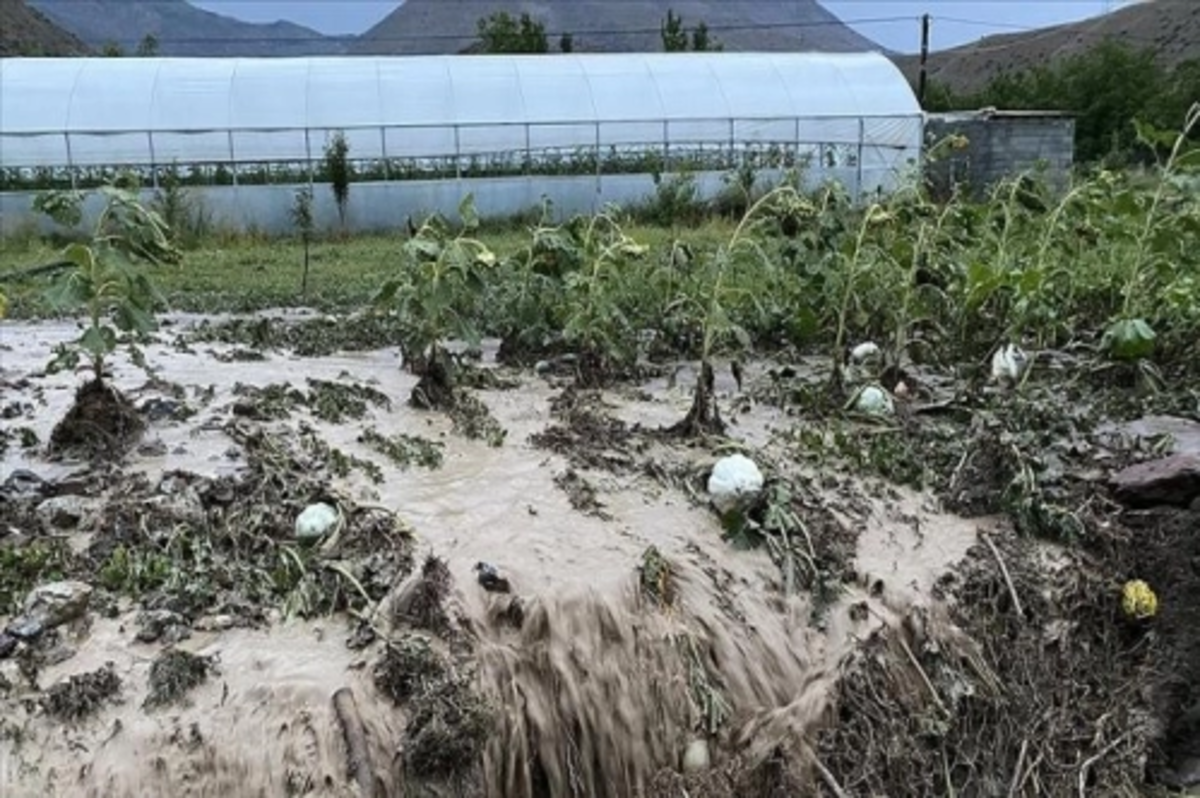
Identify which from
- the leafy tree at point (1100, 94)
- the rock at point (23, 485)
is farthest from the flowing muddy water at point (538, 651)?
the leafy tree at point (1100, 94)

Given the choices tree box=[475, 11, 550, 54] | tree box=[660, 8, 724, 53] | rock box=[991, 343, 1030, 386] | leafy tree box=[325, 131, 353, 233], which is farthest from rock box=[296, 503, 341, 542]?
tree box=[660, 8, 724, 53]

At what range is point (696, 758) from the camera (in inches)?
111

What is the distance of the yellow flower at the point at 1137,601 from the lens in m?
3.49

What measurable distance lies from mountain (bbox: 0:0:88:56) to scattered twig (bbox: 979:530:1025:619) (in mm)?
38711

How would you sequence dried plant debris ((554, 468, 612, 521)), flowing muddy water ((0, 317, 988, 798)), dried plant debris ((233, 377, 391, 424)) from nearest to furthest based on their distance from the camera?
flowing muddy water ((0, 317, 988, 798)) → dried plant debris ((554, 468, 612, 521)) → dried plant debris ((233, 377, 391, 424))

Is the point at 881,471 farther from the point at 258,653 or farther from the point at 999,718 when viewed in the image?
the point at 258,653

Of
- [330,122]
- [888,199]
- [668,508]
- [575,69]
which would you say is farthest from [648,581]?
[575,69]

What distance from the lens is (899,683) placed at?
3074mm

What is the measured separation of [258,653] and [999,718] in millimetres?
2029

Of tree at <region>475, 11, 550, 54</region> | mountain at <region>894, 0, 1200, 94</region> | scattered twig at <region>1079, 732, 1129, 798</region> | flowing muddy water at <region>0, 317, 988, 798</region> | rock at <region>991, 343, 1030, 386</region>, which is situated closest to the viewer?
flowing muddy water at <region>0, 317, 988, 798</region>

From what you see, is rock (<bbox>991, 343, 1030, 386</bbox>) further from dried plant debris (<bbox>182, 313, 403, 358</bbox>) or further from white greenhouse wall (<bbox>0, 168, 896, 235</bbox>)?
white greenhouse wall (<bbox>0, 168, 896, 235</bbox>)

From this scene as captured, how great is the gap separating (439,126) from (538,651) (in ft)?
43.7

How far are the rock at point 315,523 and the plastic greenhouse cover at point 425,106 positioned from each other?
12.6 meters

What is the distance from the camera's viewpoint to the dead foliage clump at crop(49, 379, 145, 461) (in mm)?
3549
